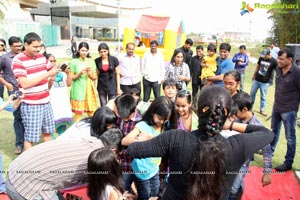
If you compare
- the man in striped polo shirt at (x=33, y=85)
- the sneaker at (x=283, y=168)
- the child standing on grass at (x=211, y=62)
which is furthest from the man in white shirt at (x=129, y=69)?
the sneaker at (x=283, y=168)

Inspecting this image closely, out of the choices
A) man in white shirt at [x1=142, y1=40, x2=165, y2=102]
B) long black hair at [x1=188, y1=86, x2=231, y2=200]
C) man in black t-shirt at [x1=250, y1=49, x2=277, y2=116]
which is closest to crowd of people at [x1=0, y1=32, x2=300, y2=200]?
long black hair at [x1=188, y1=86, x2=231, y2=200]

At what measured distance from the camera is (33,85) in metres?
2.96

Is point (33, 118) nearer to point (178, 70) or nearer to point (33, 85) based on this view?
point (33, 85)

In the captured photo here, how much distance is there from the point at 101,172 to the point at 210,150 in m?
0.76

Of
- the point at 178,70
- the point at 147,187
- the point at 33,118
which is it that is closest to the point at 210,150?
the point at 147,187

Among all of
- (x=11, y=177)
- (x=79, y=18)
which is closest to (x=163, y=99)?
(x=11, y=177)

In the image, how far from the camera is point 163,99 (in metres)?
2.22

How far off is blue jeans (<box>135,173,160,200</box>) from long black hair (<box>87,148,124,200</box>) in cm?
63

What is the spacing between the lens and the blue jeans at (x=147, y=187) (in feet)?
7.79

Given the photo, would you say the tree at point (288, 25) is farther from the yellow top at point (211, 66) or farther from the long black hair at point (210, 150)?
the long black hair at point (210, 150)

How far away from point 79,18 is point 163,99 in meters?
41.2

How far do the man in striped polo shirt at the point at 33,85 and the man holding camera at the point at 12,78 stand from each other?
2.48ft

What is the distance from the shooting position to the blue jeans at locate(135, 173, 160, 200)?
237 cm

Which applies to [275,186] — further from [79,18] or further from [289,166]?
[79,18]
